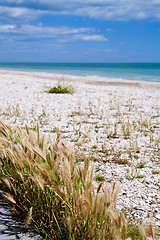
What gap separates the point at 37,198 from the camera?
6.56 ft

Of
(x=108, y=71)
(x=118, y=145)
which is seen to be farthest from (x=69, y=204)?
(x=108, y=71)

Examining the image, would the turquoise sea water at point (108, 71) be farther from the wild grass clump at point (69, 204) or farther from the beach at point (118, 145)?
the wild grass clump at point (69, 204)


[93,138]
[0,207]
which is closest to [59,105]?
[93,138]

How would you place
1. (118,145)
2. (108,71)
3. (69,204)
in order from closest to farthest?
(69,204) → (118,145) → (108,71)

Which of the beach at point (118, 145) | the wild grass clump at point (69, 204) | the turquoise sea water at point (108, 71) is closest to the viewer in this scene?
the wild grass clump at point (69, 204)

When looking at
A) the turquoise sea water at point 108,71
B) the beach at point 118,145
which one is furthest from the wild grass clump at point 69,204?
the turquoise sea water at point 108,71

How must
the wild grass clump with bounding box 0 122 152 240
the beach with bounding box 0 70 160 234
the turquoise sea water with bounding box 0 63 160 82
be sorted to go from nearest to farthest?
the wild grass clump with bounding box 0 122 152 240 < the beach with bounding box 0 70 160 234 < the turquoise sea water with bounding box 0 63 160 82

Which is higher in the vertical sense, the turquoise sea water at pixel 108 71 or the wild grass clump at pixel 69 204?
the turquoise sea water at pixel 108 71

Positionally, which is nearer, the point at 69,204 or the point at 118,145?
the point at 69,204

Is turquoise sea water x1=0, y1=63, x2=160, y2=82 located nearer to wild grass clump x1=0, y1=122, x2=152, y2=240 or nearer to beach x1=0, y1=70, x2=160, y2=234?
beach x1=0, y1=70, x2=160, y2=234

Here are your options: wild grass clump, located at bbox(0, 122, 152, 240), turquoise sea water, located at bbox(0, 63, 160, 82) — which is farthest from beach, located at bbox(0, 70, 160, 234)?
turquoise sea water, located at bbox(0, 63, 160, 82)

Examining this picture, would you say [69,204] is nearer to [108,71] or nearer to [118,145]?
[118,145]

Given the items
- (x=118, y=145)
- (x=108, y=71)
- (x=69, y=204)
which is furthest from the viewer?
(x=108, y=71)

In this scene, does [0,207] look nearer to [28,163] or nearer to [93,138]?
[28,163]
